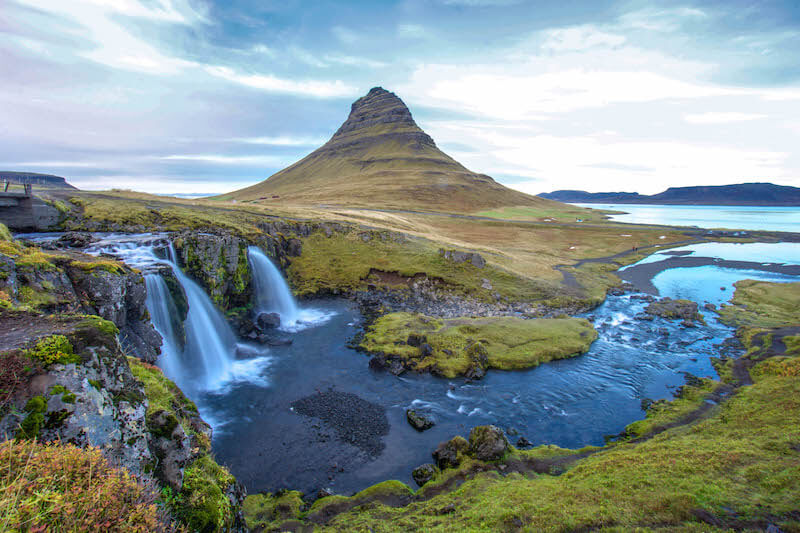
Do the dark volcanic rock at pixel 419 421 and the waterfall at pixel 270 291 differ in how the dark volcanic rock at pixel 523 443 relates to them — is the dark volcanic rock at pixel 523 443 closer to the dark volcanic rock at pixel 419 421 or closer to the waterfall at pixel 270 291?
the dark volcanic rock at pixel 419 421

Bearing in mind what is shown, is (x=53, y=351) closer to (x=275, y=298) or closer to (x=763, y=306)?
(x=275, y=298)

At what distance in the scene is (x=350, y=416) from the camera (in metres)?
22.0

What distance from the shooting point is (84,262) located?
19.4 metres

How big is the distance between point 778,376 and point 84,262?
149 ft

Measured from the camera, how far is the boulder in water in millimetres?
36281

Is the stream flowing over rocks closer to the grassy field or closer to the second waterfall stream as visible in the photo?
the second waterfall stream

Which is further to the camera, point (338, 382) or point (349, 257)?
point (349, 257)

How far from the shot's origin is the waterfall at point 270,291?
1587 inches

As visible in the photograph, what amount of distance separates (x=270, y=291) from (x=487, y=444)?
33.1m

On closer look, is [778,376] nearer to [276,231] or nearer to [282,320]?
[282,320]

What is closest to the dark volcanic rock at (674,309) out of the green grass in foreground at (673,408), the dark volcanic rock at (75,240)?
the green grass in foreground at (673,408)

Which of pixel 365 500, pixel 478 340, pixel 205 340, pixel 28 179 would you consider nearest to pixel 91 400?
pixel 365 500

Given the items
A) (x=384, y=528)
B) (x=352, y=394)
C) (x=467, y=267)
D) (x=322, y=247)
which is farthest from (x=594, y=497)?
(x=322, y=247)

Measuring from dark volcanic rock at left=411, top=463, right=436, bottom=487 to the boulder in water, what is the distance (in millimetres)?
24591
